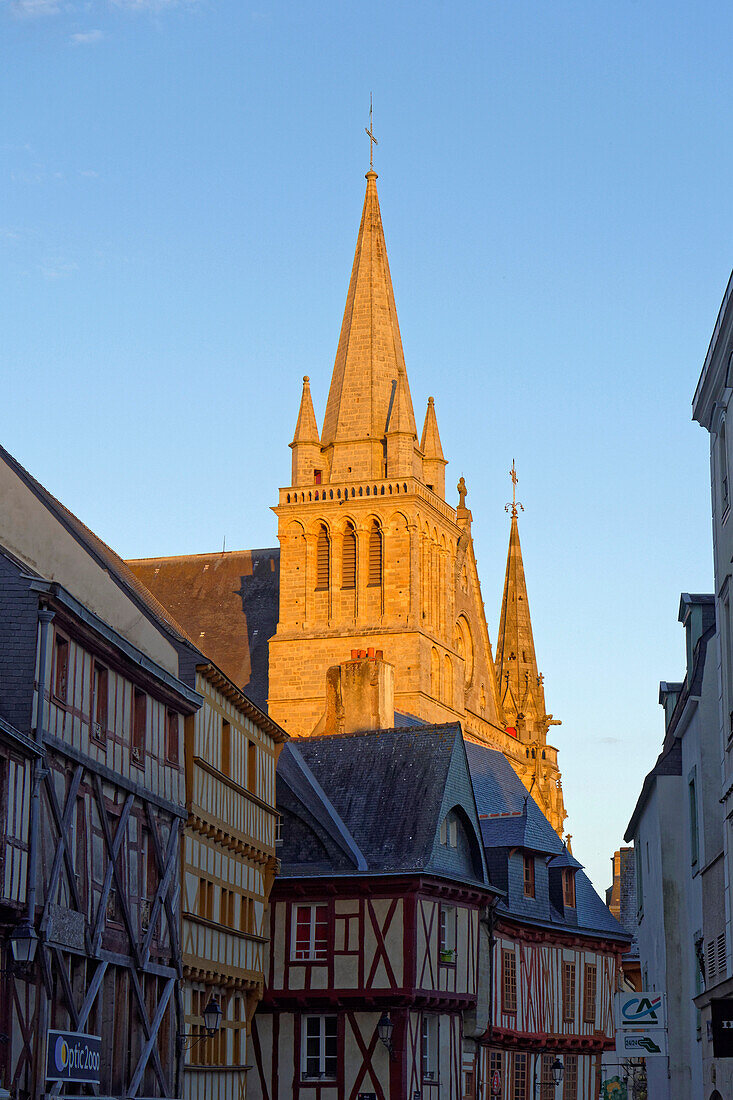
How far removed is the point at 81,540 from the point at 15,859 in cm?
786

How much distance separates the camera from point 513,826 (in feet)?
126

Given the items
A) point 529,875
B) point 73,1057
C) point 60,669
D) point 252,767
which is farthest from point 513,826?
point 73,1057

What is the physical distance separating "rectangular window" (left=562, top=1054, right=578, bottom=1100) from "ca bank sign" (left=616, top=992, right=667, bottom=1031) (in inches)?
538

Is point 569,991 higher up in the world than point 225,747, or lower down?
lower down

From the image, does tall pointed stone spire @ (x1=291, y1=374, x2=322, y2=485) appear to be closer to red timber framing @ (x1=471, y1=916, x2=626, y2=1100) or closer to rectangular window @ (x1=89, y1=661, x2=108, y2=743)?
red timber framing @ (x1=471, y1=916, x2=626, y2=1100)

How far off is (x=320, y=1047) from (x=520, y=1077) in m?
6.13

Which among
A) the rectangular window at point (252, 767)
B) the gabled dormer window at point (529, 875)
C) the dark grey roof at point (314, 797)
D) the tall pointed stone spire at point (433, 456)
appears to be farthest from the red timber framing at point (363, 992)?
the tall pointed stone spire at point (433, 456)

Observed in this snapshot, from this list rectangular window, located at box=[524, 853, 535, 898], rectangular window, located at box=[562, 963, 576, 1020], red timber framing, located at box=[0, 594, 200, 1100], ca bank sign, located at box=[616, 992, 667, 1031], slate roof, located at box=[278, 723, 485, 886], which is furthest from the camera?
rectangular window, located at box=[562, 963, 576, 1020]

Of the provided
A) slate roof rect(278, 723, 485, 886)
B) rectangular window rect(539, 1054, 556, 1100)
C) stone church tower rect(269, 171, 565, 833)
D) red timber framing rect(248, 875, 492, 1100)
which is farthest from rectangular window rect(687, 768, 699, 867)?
stone church tower rect(269, 171, 565, 833)

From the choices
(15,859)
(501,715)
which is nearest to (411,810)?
(15,859)

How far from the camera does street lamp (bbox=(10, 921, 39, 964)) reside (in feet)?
65.8

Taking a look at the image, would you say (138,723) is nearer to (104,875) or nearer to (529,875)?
(104,875)

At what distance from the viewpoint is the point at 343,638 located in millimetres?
67938

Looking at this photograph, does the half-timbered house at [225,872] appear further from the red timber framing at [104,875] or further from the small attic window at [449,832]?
the small attic window at [449,832]
